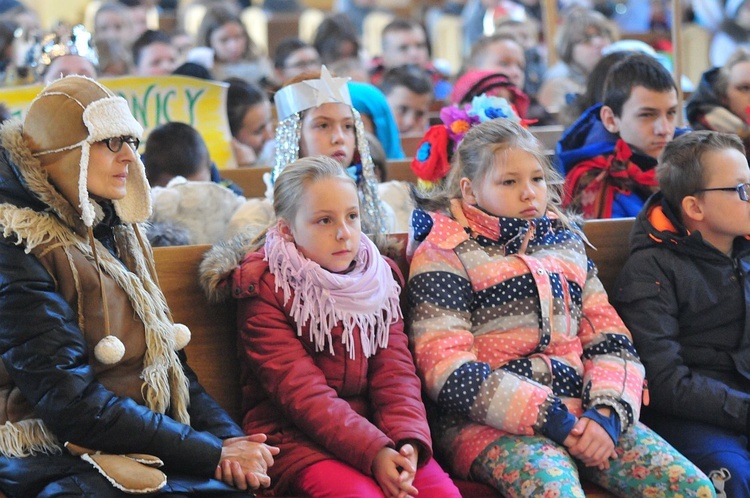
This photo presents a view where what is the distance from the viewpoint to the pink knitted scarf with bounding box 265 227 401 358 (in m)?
2.51

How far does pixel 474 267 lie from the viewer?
2744 mm

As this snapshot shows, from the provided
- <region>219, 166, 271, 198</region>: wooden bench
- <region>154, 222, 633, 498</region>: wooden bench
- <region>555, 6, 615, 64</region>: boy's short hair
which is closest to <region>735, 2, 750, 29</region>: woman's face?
<region>555, 6, 615, 64</region>: boy's short hair

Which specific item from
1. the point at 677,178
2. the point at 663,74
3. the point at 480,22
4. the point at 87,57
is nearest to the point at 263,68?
the point at 87,57

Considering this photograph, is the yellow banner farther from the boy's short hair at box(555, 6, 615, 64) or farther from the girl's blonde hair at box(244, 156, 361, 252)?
the boy's short hair at box(555, 6, 615, 64)

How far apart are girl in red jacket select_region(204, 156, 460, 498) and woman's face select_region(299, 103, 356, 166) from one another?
0.69 metres

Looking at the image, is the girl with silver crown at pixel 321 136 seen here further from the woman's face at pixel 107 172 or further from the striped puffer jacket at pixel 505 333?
the woman's face at pixel 107 172

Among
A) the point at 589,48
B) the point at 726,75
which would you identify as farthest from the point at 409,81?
the point at 726,75

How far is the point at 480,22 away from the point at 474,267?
7010 mm

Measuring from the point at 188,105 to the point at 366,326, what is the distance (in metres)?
2.68

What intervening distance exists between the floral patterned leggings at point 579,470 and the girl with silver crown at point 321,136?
37.9 inches

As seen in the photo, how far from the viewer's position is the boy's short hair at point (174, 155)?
3.77 m

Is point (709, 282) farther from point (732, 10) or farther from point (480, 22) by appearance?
point (480, 22)

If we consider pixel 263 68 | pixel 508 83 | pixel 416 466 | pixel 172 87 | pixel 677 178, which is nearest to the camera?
pixel 416 466

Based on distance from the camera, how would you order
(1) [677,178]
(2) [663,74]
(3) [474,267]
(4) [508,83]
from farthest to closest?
(4) [508,83], (2) [663,74], (1) [677,178], (3) [474,267]
